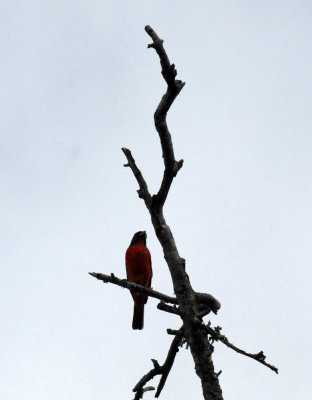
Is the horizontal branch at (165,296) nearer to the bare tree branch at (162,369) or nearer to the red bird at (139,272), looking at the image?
the bare tree branch at (162,369)

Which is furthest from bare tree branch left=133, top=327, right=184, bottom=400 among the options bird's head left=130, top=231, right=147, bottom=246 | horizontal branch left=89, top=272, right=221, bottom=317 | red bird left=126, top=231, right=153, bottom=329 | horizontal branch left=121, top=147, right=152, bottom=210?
bird's head left=130, top=231, right=147, bottom=246

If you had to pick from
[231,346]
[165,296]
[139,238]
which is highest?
[139,238]

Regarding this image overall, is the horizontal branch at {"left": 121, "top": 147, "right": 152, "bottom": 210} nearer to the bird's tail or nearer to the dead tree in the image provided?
the dead tree

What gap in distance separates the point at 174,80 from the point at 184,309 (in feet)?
6.44

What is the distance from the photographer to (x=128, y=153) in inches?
238

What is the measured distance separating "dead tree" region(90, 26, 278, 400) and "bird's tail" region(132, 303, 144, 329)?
5059 millimetres

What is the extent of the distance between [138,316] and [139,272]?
0.81 m

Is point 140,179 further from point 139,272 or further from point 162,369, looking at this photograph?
point 139,272

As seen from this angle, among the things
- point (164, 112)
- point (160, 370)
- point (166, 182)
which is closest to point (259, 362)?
point (160, 370)

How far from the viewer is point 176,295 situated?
5.12 m

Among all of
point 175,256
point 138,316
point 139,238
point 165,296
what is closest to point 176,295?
point 165,296

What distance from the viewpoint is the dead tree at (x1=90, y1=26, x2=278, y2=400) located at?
15.4 feet

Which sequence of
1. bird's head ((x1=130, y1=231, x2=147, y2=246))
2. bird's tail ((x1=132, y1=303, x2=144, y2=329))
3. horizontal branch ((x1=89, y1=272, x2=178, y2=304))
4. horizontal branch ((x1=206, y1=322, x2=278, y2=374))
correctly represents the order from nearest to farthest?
horizontal branch ((x1=206, y1=322, x2=278, y2=374)) < horizontal branch ((x1=89, y1=272, x2=178, y2=304)) < bird's tail ((x1=132, y1=303, x2=144, y2=329)) < bird's head ((x1=130, y1=231, x2=147, y2=246))

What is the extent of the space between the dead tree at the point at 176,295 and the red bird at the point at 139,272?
5.09 meters
